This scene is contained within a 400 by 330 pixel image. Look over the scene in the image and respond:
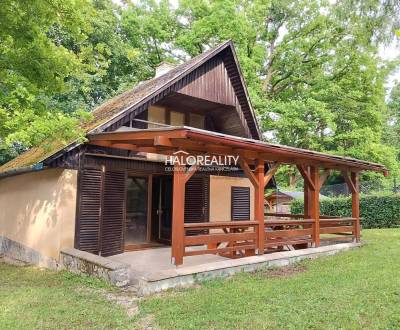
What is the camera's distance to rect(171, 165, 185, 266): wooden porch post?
6641 millimetres

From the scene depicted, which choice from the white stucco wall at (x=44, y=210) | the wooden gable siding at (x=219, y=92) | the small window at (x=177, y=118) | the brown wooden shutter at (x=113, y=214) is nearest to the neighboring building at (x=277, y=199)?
the wooden gable siding at (x=219, y=92)

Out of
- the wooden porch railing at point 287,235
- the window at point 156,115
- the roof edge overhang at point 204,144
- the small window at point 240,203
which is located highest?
the window at point 156,115

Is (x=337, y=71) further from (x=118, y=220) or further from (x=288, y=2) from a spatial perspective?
(x=118, y=220)

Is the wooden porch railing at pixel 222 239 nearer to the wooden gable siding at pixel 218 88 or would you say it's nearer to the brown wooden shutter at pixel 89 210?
the brown wooden shutter at pixel 89 210

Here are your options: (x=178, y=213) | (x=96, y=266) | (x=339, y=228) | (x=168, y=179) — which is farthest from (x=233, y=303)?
(x=339, y=228)

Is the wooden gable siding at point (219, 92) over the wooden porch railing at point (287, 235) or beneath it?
over

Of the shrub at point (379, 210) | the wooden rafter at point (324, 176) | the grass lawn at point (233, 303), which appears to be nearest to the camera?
the grass lawn at point (233, 303)

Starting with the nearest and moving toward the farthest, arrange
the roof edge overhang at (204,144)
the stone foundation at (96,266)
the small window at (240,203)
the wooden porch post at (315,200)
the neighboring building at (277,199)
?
the stone foundation at (96,266)
the roof edge overhang at (204,144)
the wooden porch post at (315,200)
the small window at (240,203)
the neighboring building at (277,199)

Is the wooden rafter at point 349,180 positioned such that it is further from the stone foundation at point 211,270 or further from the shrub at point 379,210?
the shrub at point 379,210

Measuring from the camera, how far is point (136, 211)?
984 cm

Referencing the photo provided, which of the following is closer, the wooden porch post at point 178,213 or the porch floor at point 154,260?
the wooden porch post at point 178,213

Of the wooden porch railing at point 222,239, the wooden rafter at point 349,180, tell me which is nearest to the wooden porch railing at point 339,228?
the wooden rafter at point 349,180

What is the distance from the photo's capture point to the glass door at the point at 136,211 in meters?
9.59

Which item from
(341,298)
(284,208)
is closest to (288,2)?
(284,208)
